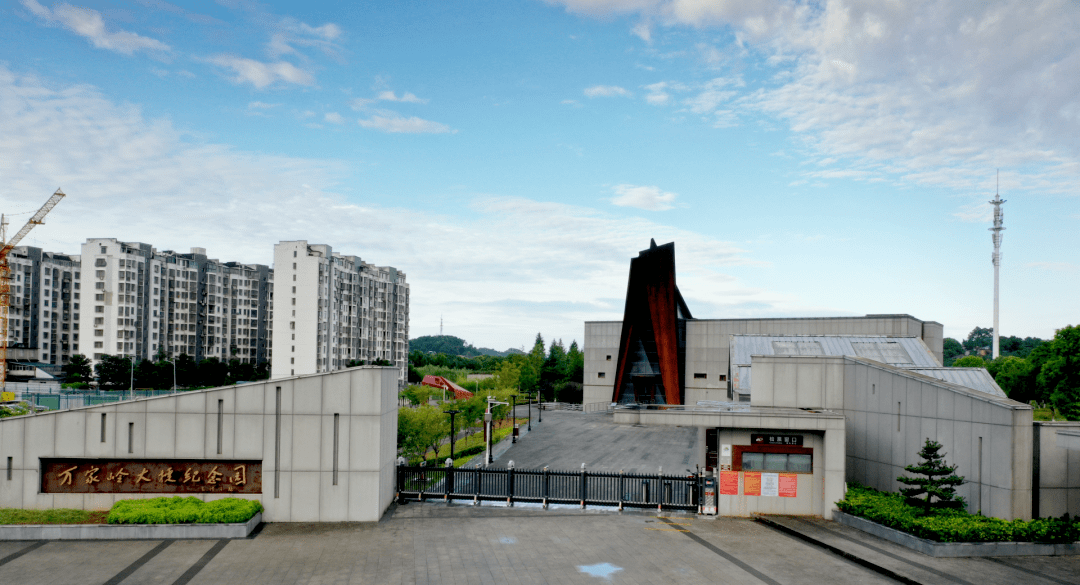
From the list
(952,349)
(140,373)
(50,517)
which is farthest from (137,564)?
(952,349)

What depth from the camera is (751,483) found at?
19.4 meters

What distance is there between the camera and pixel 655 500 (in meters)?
21.0

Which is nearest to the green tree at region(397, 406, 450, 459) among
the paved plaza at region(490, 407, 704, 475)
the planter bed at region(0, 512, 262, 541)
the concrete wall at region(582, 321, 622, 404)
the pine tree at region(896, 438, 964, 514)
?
the paved plaza at region(490, 407, 704, 475)

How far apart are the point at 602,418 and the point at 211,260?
70.7 metres

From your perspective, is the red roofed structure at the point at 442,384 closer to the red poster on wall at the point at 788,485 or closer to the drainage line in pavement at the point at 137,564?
the red poster on wall at the point at 788,485

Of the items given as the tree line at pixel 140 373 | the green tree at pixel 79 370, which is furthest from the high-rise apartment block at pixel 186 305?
the tree line at pixel 140 373

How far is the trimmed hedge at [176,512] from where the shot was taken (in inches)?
640

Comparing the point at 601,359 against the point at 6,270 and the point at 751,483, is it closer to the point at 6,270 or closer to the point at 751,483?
the point at 751,483

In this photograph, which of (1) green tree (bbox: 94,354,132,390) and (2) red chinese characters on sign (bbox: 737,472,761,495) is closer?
(2) red chinese characters on sign (bbox: 737,472,761,495)

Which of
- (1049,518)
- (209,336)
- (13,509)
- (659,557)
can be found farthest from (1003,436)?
(209,336)

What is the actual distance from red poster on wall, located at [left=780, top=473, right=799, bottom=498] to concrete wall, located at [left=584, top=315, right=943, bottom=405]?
3395 centimetres

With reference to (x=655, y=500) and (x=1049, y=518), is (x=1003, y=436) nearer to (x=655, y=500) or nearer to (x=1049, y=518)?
(x=1049, y=518)

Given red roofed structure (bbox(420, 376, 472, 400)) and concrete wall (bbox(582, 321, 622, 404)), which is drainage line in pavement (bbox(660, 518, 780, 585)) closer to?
red roofed structure (bbox(420, 376, 472, 400))

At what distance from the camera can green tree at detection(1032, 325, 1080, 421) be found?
163 feet
